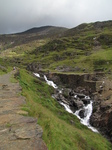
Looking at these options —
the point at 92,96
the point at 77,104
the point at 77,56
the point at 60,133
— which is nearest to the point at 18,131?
→ the point at 60,133

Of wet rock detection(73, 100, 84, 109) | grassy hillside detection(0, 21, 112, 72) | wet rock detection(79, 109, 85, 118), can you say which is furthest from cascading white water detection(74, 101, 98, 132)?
grassy hillside detection(0, 21, 112, 72)

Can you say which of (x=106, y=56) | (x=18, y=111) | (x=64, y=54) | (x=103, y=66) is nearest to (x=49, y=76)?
(x=103, y=66)

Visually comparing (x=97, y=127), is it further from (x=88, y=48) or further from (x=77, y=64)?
(x=88, y=48)

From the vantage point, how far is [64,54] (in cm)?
11869

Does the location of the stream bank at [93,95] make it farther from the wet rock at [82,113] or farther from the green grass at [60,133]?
the green grass at [60,133]

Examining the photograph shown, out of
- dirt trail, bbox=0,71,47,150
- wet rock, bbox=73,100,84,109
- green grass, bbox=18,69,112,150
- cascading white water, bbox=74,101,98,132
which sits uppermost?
dirt trail, bbox=0,71,47,150

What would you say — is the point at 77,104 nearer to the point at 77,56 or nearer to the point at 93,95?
the point at 93,95

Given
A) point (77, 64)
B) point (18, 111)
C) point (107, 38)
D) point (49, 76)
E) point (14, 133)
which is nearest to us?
point (14, 133)

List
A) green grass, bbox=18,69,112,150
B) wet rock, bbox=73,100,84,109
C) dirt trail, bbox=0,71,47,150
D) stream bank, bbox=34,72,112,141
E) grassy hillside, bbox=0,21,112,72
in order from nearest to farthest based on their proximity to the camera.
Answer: dirt trail, bbox=0,71,47,150 < green grass, bbox=18,69,112,150 < stream bank, bbox=34,72,112,141 < wet rock, bbox=73,100,84,109 < grassy hillside, bbox=0,21,112,72

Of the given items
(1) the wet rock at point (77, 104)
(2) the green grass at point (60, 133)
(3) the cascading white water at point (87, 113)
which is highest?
(2) the green grass at point (60, 133)

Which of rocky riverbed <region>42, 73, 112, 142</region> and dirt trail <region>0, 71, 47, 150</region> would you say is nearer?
dirt trail <region>0, 71, 47, 150</region>

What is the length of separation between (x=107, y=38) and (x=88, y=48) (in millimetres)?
21470

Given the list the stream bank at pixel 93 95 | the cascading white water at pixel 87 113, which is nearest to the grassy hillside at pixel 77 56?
the stream bank at pixel 93 95

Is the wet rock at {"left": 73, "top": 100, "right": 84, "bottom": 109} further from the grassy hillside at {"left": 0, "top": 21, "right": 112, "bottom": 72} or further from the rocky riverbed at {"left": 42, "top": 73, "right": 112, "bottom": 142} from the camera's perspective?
the grassy hillside at {"left": 0, "top": 21, "right": 112, "bottom": 72}
